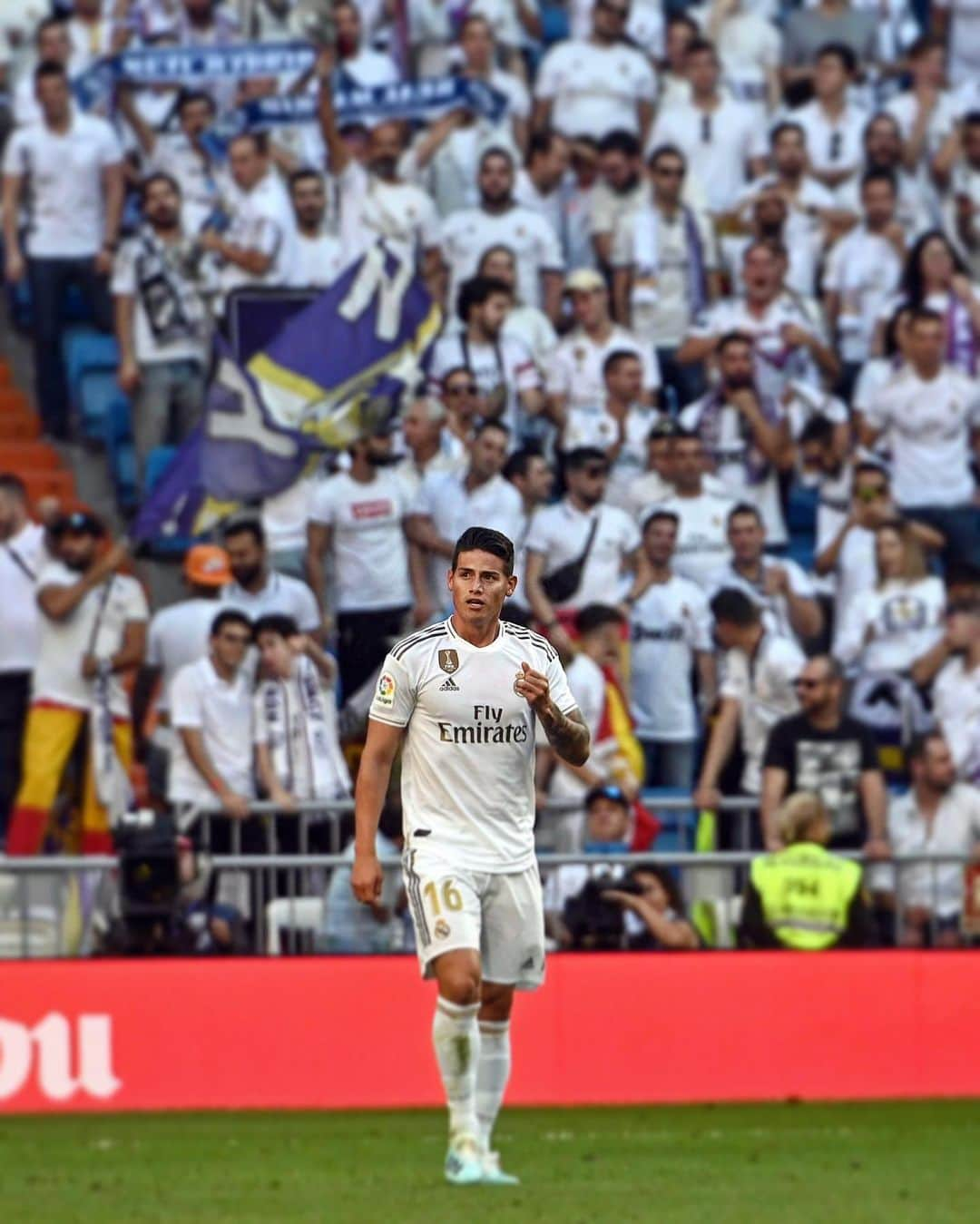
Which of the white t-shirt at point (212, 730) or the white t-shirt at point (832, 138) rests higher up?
the white t-shirt at point (832, 138)

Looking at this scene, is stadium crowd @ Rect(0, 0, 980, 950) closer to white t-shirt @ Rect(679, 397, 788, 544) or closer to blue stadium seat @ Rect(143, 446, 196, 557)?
white t-shirt @ Rect(679, 397, 788, 544)

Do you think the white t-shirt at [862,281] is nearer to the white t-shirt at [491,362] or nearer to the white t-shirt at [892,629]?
the white t-shirt at [491,362]

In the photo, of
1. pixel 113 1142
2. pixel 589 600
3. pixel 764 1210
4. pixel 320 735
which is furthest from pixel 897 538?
pixel 764 1210

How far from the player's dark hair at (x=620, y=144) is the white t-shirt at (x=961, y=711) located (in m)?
4.50

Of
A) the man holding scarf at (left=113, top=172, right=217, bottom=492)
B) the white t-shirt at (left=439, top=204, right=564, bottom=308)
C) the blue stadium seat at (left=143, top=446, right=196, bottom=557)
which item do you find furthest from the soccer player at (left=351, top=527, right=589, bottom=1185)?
the white t-shirt at (left=439, top=204, right=564, bottom=308)

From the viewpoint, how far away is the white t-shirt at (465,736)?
8.96 metres

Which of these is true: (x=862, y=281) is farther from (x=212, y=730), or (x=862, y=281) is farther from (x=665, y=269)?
(x=212, y=730)

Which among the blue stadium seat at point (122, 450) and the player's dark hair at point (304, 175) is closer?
the player's dark hair at point (304, 175)

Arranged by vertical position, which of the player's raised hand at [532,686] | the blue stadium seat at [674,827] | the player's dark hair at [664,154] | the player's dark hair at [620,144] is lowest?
the blue stadium seat at [674,827]

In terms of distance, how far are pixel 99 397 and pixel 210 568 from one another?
3559mm

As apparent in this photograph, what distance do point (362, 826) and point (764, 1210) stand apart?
69.2 inches

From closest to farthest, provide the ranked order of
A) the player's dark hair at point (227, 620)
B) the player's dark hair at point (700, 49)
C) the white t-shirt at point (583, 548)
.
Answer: the player's dark hair at point (227, 620) → the white t-shirt at point (583, 548) → the player's dark hair at point (700, 49)

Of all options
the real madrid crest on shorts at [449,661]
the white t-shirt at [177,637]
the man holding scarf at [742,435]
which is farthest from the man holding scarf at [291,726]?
the real madrid crest on shorts at [449,661]

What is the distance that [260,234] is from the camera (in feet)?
57.1
